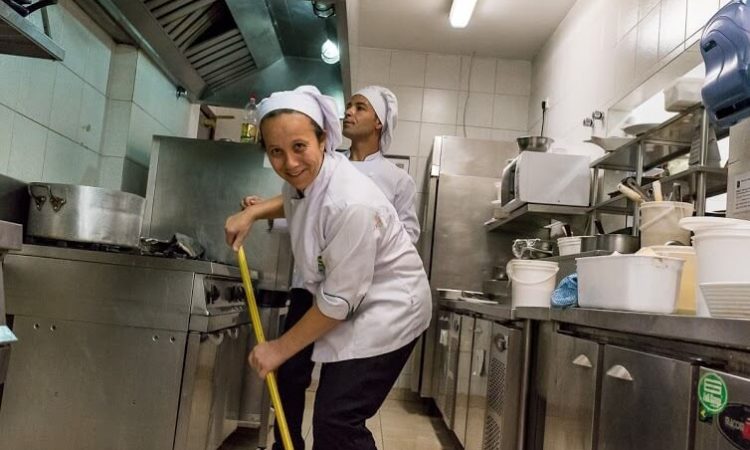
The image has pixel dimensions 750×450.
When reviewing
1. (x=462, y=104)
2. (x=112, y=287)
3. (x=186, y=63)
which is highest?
(x=462, y=104)

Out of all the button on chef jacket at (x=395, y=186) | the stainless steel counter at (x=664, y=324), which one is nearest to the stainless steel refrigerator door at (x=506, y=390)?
the stainless steel counter at (x=664, y=324)

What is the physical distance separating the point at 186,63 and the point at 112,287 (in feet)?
4.46

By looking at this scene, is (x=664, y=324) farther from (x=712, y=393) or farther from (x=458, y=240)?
(x=458, y=240)

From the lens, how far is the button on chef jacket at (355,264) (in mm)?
1333

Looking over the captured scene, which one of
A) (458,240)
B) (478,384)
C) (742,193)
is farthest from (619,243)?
(458,240)

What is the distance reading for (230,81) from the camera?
124 inches

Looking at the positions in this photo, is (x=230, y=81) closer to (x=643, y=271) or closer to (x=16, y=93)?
(x=16, y=93)

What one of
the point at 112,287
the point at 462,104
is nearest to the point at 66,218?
the point at 112,287

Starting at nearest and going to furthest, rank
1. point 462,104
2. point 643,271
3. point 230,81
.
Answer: point 643,271 < point 230,81 < point 462,104

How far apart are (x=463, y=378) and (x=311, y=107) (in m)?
1.92

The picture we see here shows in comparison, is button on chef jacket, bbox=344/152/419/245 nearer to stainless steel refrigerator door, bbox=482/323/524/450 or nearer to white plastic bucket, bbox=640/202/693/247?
stainless steel refrigerator door, bbox=482/323/524/450

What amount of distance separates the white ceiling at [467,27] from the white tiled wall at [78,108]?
183cm

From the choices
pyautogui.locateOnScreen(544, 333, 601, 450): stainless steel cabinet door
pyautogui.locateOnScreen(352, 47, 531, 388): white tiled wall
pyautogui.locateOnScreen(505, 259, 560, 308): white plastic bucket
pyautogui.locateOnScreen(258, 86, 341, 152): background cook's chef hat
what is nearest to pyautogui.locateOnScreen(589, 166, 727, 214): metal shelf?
pyautogui.locateOnScreen(505, 259, 560, 308): white plastic bucket

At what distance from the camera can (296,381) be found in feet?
5.87
